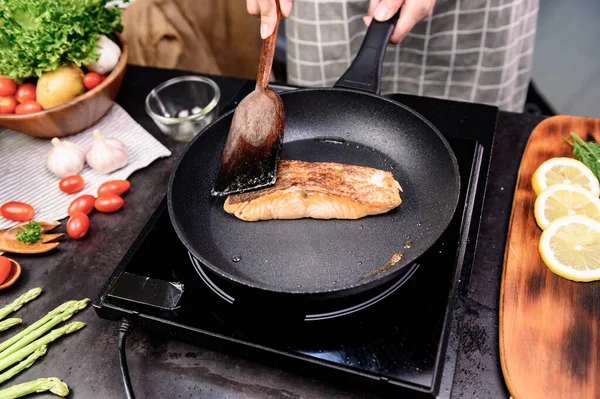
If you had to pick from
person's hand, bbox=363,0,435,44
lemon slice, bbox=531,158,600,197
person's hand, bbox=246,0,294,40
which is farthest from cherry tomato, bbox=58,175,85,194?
lemon slice, bbox=531,158,600,197

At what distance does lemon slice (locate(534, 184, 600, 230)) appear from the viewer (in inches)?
53.2

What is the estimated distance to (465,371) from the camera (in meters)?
1.14

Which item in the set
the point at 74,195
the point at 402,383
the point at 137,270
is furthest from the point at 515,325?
the point at 74,195

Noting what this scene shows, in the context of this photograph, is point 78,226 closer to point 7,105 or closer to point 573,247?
point 7,105

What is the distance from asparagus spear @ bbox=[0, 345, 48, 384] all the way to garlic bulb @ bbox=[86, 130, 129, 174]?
69cm

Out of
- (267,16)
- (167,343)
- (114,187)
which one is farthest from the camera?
(114,187)

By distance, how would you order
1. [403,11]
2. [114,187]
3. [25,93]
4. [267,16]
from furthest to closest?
[25,93]
[114,187]
[403,11]
[267,16]

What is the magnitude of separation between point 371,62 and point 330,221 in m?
0.55

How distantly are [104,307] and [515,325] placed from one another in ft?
3.38

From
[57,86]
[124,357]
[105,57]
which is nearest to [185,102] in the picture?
[105,57]

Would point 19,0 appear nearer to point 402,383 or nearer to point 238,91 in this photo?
point 238,91

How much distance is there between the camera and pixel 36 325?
52.4 inches

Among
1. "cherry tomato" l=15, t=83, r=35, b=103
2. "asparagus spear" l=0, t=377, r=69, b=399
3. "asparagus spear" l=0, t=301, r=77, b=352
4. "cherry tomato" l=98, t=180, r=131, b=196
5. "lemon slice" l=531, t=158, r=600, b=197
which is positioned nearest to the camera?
"asparagus spear" l=0, t=377, r=69, b=399

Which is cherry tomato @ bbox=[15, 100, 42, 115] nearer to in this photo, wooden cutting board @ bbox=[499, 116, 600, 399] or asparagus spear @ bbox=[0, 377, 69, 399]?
asparagus spear @ bbox=[0, 377, 69, 399]
